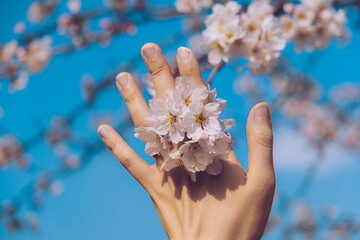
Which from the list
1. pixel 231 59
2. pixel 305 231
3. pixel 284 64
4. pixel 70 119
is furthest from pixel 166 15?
pixel 305 231

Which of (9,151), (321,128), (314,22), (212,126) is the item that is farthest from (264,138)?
(321,128)

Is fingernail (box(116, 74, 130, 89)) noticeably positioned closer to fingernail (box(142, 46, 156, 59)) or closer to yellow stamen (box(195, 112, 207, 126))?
fingernail (box(142, 46, 156, 59))

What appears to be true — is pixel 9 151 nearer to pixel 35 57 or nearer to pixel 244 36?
pixel 35 57

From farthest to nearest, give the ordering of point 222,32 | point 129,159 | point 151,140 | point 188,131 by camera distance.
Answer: point 222,32 → point 129,159 → point 151,140 → point 188,131

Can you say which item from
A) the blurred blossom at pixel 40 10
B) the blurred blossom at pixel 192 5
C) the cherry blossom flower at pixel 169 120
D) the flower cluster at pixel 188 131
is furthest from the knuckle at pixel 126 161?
the blurred blossom at pixel 40 10

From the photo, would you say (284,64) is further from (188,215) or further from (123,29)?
(188,215)

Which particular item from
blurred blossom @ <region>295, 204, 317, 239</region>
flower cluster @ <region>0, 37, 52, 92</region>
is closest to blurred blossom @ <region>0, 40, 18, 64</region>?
flower cluster @ <region>0, 37, 52, 92</region>
